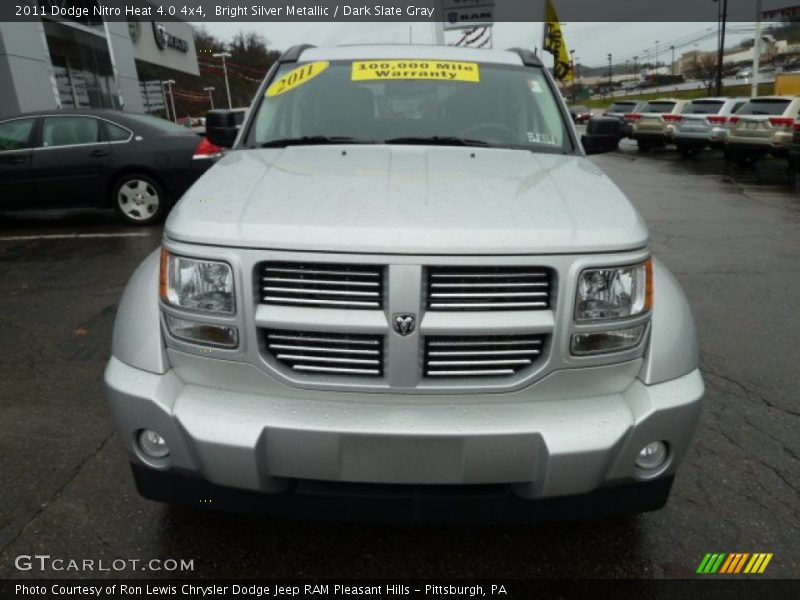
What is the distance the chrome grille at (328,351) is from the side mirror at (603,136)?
7.88 ft

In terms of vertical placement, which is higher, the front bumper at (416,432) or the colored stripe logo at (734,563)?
the front bumper at (416,432)

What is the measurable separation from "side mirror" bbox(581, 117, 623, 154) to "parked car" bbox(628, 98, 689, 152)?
18965mm

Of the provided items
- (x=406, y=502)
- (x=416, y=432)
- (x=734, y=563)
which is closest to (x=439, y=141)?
(x=416, y=432)

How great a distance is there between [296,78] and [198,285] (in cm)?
Answer: 186

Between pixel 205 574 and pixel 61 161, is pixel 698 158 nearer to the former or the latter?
pixel 61 161

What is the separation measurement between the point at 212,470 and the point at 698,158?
20281mm

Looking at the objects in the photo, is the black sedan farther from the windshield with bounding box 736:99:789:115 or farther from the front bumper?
the windshield with bounding box 736:99:789:115

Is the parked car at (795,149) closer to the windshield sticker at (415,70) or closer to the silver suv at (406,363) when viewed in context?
the windshield sticker at (415,70)

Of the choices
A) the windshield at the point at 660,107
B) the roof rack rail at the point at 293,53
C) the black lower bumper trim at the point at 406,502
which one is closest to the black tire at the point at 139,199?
the roof rack rail at the point at 293,53

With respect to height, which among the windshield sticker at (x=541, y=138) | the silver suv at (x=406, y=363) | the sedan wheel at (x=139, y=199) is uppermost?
the windshield sticker at (x=541, y=138)

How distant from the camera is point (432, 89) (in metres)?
3.25

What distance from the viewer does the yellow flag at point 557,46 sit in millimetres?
16453

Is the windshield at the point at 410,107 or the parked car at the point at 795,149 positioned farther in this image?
the parked car at the point at 795,149

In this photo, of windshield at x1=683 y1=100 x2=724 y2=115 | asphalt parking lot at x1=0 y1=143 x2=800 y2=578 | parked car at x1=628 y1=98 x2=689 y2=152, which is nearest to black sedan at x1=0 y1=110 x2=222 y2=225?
asphalt parking lot at x1=0 y1=143 x2=800 y2=578
